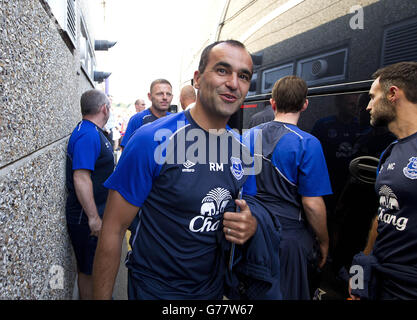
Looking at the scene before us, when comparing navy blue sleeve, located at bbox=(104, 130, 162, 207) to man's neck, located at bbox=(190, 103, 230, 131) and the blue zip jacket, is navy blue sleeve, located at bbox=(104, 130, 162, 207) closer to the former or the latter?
man's neck, located at bbox=(190, 103, 230, 131)

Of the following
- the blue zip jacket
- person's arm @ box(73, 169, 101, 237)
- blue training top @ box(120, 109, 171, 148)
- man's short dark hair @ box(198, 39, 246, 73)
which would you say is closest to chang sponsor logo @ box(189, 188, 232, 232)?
the blue zip jacket

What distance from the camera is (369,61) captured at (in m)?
2.14

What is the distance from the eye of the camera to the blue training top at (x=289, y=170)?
2.24 metres

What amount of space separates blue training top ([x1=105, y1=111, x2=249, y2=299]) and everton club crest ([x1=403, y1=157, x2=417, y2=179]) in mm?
972

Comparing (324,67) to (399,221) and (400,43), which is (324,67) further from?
(399,221)

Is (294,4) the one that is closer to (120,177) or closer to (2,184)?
(120,177)

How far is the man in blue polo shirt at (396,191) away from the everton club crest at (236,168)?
927 millimetres

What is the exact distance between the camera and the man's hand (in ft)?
4.61

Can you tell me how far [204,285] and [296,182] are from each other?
3.91 feet

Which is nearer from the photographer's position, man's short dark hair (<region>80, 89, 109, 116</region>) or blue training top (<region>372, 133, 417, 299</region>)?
blue training top (<region>372, 133, 417, 299</region>)

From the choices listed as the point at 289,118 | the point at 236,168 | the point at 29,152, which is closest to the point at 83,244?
the point at 29,152

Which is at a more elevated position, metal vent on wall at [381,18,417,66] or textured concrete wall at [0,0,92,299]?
metal vent on wall at [381,18,417,66]
